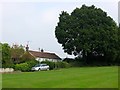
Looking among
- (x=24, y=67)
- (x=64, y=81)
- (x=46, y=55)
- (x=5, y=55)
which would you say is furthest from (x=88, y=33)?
(x=64, y=81)

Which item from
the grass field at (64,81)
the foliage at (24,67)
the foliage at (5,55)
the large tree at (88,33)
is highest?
the large tree at (88,33)

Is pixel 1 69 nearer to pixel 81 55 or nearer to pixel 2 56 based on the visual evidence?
pixel 2 56

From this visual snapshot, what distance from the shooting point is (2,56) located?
2596 inches

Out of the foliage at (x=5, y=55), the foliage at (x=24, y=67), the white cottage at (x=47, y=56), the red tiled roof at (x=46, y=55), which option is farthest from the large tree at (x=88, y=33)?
the red tiled roof at (x=46, y=55)

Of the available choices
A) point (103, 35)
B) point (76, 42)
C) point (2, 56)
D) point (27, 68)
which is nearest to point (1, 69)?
point (2, 56)

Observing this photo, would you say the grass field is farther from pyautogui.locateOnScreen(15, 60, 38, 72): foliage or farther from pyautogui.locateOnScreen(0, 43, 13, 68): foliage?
pyautogui.locateOnScreen(15, 60, 38, 72): foliage

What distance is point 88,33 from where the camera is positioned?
83.0 metres

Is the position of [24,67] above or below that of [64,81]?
above

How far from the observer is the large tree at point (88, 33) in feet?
272

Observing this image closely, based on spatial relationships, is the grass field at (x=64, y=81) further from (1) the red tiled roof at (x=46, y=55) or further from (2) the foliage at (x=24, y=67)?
(1) the red tiled roof at (x=46, y=55)

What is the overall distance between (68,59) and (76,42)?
9739 mm

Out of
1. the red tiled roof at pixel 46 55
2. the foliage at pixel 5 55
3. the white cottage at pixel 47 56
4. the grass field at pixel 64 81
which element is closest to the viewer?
the grass field at pixel 64 81

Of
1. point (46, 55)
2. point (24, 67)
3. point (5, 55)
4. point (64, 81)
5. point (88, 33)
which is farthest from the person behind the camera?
point (46, 55)

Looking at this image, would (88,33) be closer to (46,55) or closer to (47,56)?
(47,56)
